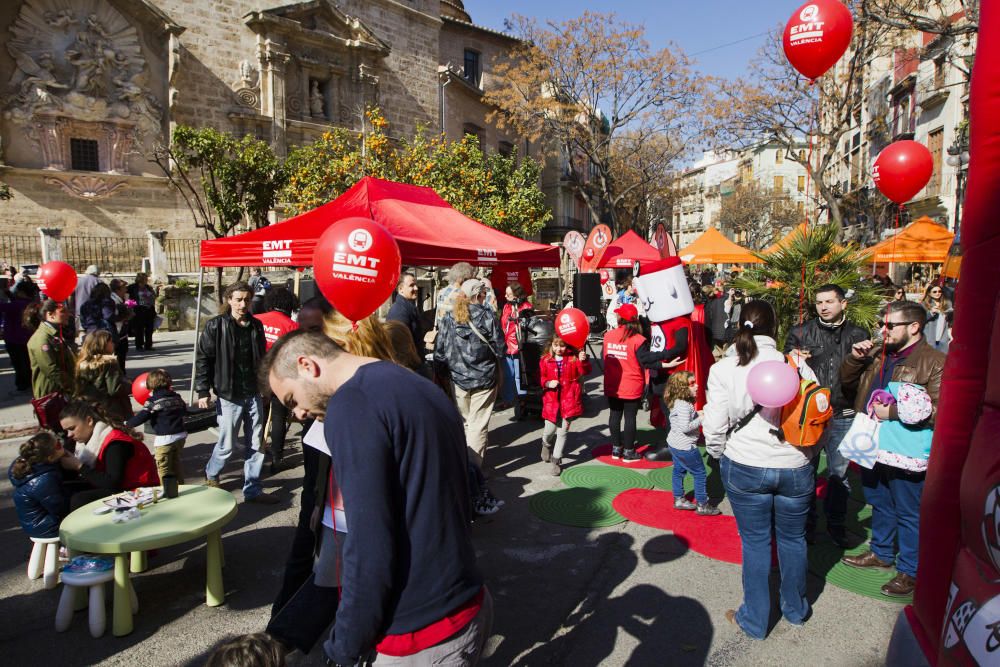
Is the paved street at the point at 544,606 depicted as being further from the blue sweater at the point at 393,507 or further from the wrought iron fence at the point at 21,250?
the wrought iron fence at the point at 21,250

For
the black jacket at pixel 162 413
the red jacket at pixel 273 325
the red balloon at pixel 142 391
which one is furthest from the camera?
the red jacket at pixel 273 325

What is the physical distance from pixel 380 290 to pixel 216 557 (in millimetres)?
1863

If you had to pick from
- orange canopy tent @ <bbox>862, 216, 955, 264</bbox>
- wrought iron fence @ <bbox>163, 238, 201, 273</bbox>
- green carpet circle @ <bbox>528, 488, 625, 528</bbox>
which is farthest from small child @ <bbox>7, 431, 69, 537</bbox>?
Result: wrought iron fence @ <bbox>163, 238, 201, 273</bbox>

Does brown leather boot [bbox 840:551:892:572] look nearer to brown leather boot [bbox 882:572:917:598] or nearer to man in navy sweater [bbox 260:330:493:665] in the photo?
brown leather boot [bbox 882:572:917:598]

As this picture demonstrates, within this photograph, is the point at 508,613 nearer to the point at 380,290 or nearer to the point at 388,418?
the point at 380,290

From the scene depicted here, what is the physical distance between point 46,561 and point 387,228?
4.34 meters

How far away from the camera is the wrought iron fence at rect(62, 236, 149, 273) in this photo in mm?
19734

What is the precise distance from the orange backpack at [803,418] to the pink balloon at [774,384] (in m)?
0.13

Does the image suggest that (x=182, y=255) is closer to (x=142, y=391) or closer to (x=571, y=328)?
(x=142, y=391)

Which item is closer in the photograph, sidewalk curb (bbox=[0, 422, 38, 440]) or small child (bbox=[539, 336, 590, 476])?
small child (bbox=[539, 336, 590, 476])

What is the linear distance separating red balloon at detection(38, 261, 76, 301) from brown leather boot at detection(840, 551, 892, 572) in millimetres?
8093

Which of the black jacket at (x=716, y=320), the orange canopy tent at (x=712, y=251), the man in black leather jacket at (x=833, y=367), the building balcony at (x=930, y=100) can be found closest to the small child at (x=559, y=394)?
the man in black leather jacket at (x=833, y=367)

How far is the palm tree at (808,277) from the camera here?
18.5 feet

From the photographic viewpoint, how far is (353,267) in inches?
135
